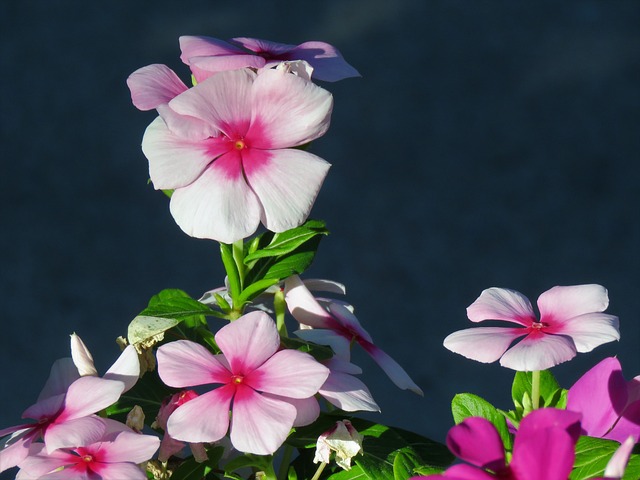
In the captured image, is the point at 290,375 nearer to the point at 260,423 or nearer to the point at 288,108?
the point at 260,423

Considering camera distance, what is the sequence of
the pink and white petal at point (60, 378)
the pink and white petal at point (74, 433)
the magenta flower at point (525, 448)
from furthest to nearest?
the pink and white petal at point (60, 378) < the pink and white petal at point (74, 433) < the magenta flower at point (525, 448)

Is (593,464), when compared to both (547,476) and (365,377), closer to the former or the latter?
(547,476)

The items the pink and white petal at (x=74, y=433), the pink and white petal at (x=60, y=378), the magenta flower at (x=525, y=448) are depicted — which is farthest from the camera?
the pink and white petal at (x=60, y=378)

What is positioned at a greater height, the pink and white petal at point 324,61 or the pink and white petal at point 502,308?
the pink and white petal at point 324,61

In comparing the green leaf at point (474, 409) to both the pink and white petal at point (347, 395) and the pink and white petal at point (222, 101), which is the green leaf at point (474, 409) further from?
the pink and white petal at point (222, 101)

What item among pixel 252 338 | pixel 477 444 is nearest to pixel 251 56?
pixel 252 338

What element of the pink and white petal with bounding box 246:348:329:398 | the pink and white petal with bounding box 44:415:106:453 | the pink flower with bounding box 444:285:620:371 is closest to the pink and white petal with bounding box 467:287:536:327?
the pink flower with bounding box 444:285:620:371

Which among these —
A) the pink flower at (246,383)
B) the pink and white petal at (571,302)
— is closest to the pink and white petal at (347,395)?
the pink flower at (246,383)

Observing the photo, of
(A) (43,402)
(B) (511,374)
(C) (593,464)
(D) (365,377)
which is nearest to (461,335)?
(C) (593,464)
